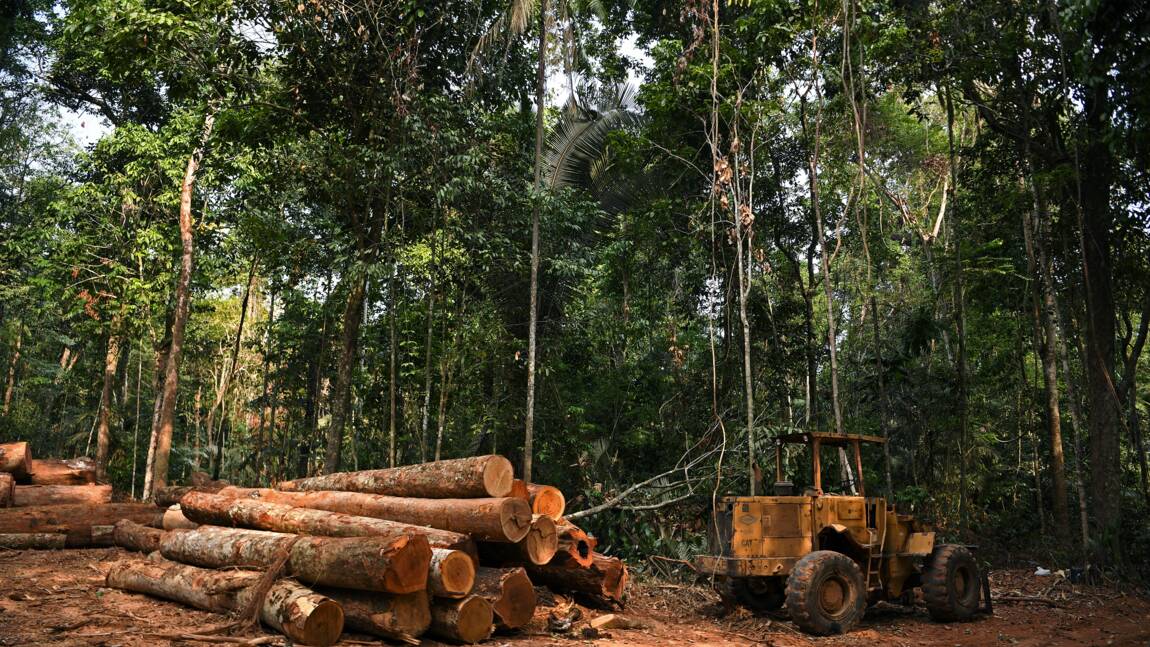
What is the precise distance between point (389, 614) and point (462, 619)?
0.68 metres

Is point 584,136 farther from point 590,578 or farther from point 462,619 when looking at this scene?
point 462,619

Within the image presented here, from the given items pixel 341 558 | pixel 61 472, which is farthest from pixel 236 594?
pixel 61 472

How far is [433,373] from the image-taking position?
2039cm

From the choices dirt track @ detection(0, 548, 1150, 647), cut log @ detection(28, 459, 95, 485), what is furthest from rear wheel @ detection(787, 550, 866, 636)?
cut log @ detection(28, 459, 95, 485)

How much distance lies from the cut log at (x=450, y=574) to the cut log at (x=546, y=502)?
1.75 m

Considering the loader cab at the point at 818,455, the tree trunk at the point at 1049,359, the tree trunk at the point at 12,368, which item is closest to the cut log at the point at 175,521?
the loader cab at the point at 818,455

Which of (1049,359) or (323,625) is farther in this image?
(1049,359)

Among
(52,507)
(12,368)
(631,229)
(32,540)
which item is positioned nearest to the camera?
(32,540)

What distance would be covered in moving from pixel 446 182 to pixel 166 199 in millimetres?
9651

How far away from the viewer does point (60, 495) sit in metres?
14.5

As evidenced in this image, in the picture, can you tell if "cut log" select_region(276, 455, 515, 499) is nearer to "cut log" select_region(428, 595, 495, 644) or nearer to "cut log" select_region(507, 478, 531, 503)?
"cut log" select_region(507, 478, 531, 503)

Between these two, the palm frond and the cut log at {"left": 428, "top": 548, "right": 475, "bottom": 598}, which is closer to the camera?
the cut log at {"left": 428, "top": 548, "right": 475, "bottom": 598}

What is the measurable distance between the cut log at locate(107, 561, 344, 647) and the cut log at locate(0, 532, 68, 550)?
4.24 meters

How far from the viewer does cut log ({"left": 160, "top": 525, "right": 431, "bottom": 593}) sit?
688cm
